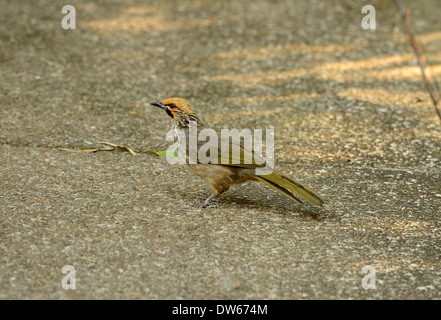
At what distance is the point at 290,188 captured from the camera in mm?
4438

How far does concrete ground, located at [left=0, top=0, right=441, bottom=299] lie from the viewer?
3.81 meters

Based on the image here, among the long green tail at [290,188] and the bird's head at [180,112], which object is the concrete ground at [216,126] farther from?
the bird's head at [180,112]

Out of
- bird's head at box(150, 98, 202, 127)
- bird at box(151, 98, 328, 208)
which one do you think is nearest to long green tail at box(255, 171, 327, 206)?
bird at box(151, 98, 328, 208)

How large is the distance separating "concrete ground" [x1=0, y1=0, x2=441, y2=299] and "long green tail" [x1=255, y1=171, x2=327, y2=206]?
7.4 inches

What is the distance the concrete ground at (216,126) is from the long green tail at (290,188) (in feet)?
0.62

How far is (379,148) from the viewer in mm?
5645

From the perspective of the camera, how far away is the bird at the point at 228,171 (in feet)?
14.6

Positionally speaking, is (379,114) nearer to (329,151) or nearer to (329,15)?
(329,151)

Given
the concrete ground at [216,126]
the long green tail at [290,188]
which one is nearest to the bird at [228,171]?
the long green tail at [290,188]

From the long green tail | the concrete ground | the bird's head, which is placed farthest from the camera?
the bird's head

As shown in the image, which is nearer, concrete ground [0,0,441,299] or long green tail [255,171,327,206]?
concrete ground [0,0,441,299]

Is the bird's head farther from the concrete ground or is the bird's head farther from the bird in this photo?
the concrete ground

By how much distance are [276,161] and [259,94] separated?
1.45 metres

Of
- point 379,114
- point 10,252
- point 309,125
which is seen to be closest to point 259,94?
point 309,125
